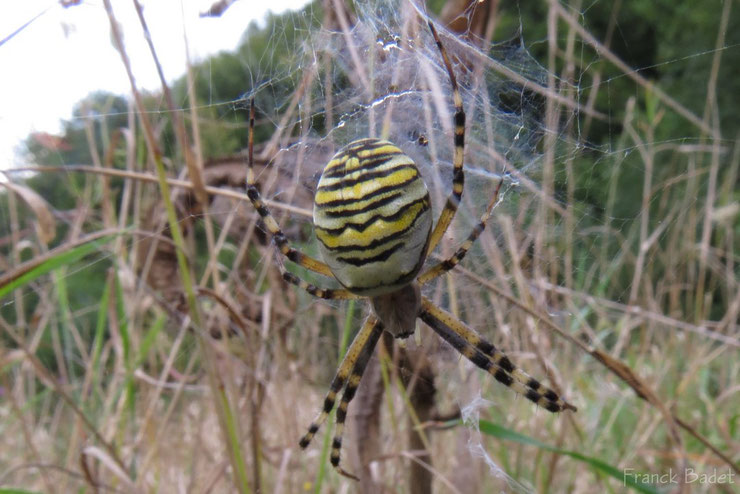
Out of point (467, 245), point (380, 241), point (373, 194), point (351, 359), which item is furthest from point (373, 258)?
point (351, 359)

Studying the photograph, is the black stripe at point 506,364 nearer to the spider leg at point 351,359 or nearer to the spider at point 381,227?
the spider at point 381,227

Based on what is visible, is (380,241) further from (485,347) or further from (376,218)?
(485,347)

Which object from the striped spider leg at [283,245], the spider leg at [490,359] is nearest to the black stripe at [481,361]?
the spider leg at [490,359]

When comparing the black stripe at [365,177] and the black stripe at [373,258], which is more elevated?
the black stripe at [365,177]

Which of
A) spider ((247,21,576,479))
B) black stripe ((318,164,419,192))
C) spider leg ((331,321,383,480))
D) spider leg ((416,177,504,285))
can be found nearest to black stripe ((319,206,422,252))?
spider ((247,21,576,479))

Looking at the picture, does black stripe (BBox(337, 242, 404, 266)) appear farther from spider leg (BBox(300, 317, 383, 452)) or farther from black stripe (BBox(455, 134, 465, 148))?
spider leg (BBox(300, 317, 383, 452))

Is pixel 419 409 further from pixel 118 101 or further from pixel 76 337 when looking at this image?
pixel 118 101
